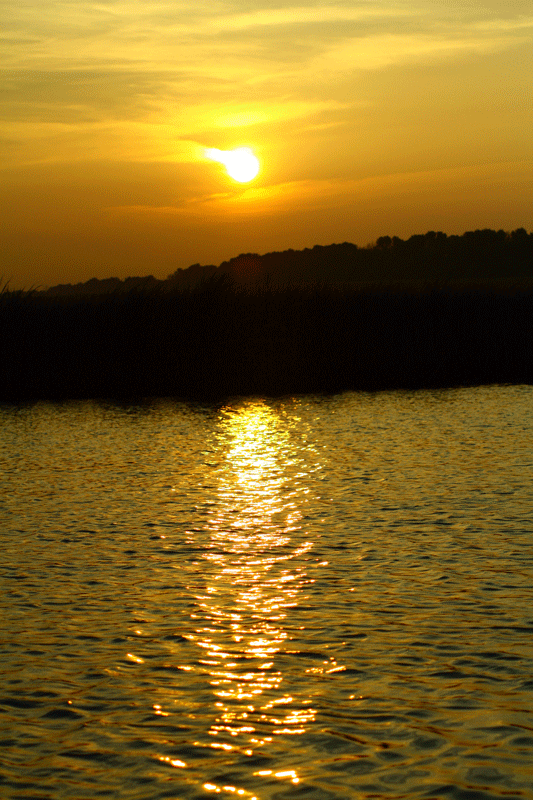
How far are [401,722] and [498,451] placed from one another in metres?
13.2

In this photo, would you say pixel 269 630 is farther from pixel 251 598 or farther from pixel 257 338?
pixel 257 338

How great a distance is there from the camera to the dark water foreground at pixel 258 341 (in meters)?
33.3

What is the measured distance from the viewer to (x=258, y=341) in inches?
1416

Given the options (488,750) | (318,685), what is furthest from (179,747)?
(488,750)

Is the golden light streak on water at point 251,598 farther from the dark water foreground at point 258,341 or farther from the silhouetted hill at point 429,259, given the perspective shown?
the silhouetted hill at point 429,259

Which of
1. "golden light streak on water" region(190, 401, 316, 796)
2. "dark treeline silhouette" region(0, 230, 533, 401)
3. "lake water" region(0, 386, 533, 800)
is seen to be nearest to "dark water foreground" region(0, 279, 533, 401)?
"dark treeline silhouette" region(0, 230, 533, 401)

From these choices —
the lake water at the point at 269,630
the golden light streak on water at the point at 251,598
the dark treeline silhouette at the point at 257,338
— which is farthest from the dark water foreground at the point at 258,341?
the golden light streak on water at the point at 251,598

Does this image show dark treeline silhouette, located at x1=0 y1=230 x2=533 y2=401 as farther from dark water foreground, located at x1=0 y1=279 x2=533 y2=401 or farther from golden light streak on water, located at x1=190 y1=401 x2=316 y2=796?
golden light streak on water, located at x1=190 y1=401 x2=316 y2=796

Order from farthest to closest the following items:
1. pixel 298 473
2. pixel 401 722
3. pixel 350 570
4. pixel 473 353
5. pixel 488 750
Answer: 1. pixel 473 353
2. pixel 298 473
3. pixel 350 570
4. pixel 401 722
5. pixel 488 750

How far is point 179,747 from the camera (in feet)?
19.3

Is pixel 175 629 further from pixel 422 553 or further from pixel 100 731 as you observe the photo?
pixel 422 553

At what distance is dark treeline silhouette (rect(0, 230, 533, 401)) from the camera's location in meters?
33.3

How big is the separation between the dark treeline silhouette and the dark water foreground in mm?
42

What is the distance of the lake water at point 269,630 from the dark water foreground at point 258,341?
15.4 meters
